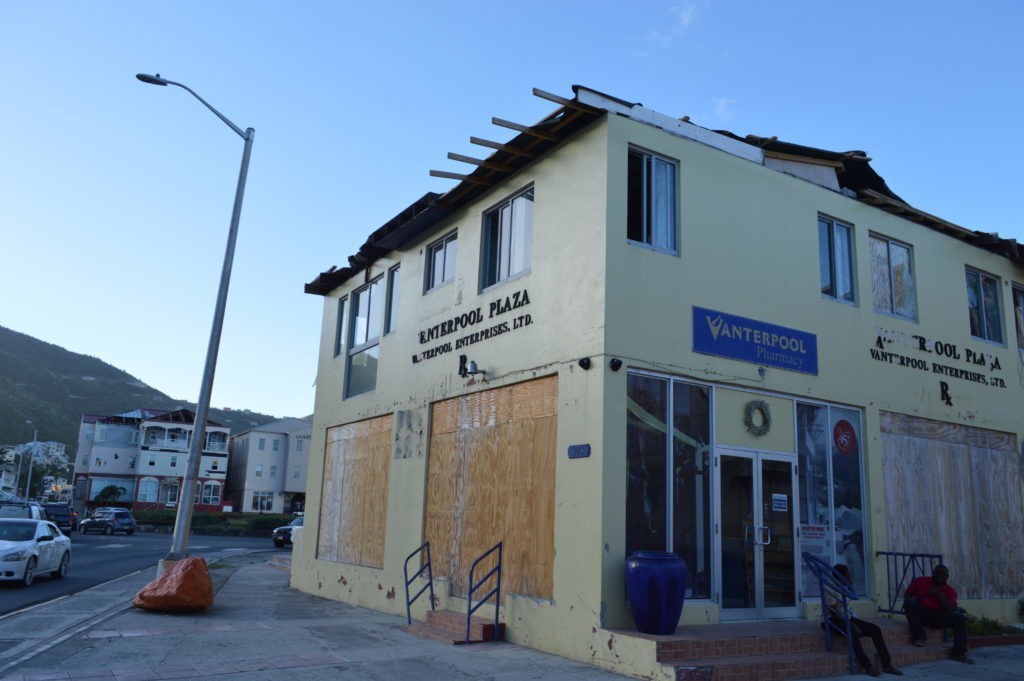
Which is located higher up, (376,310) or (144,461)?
(376,310)

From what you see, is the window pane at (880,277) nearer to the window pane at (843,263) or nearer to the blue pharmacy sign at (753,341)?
the window pane at (843,263)

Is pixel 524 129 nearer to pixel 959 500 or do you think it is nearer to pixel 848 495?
pixel 848 495

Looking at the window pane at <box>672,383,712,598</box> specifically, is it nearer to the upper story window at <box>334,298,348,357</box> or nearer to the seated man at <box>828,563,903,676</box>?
the seated man at <box>828,563,903,676</box>

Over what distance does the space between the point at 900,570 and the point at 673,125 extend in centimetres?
775

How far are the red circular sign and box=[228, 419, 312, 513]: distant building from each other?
68.0 metres

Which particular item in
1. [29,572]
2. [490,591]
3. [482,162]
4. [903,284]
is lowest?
[29,572]

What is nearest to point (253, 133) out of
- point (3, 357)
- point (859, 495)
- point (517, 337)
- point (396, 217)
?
point (396, 217)

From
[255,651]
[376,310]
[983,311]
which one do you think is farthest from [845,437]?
[376,310]

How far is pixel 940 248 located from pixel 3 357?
734 ft

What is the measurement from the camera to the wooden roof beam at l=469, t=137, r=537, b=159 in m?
11.1

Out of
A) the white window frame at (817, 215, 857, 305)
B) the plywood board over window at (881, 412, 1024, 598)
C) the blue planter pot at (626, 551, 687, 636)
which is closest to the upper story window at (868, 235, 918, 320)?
the white window frame at (817, 215, 857, 305)

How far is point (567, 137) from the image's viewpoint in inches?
A: 436

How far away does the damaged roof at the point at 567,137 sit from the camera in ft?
34.8

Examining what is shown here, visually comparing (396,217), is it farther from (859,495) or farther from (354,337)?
(859,495)
